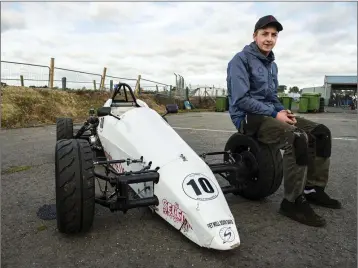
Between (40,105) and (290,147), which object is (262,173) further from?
(40,105)

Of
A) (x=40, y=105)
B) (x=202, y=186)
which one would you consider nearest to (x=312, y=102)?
(x=40, y=105)

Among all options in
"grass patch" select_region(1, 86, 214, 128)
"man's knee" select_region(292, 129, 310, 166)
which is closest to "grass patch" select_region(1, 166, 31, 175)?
"man's knee" select_region(292, 129, 310, 166)

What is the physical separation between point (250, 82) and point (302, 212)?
1.40 metres

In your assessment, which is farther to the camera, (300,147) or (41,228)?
(300,147)

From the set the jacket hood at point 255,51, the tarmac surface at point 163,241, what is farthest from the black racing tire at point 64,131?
the jacket hood at point 255,51

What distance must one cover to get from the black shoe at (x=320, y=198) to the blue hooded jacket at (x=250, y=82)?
3.25ft

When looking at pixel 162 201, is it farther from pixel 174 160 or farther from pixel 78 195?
pixel 78 195

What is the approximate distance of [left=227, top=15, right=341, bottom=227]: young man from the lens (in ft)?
10.3

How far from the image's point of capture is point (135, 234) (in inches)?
112

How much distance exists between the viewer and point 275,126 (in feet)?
10.8

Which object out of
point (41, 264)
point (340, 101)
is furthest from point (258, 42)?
point (340, 101)

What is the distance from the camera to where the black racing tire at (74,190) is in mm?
2576

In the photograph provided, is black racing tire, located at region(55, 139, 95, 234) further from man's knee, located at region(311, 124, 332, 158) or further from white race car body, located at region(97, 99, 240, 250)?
man's knee, located at region(311, 124, 332, 158)

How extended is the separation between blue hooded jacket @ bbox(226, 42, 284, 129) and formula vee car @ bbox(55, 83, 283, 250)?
37 centimetres
